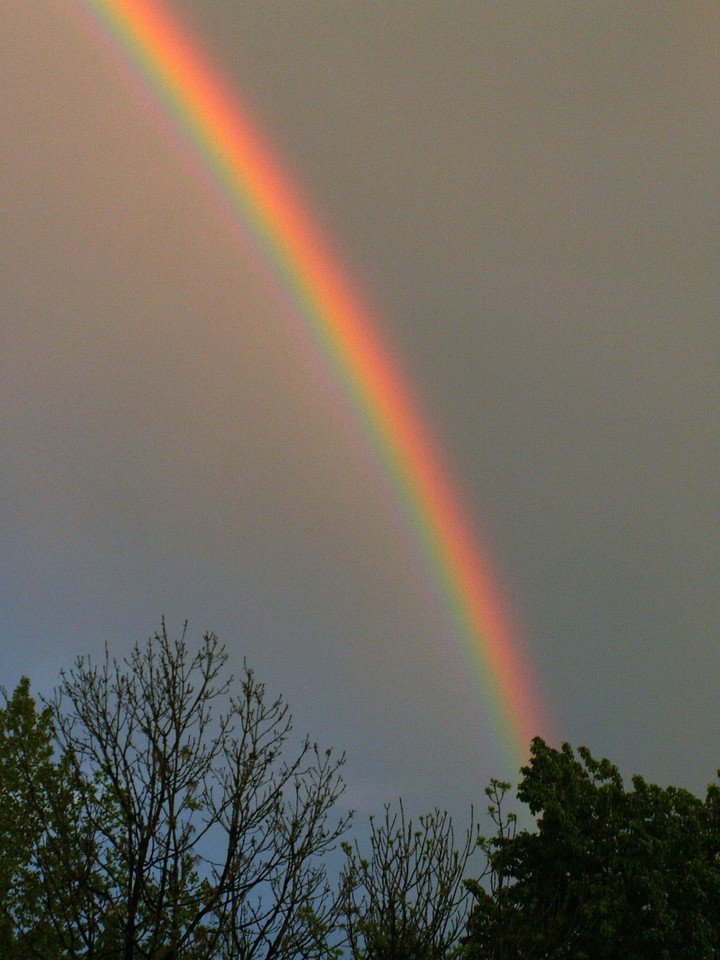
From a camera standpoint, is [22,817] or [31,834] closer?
[31,834]

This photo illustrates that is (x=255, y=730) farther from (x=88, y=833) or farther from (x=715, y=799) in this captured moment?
(x=715, y=799)

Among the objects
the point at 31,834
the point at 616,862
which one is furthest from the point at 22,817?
the point at 616,862

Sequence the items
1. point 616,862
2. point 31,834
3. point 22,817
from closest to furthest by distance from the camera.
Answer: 1. point 31,834
2. point 22,817
3. point 616,862

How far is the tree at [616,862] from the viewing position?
24.3 metres

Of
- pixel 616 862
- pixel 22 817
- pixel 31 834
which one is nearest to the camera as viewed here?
pixel 31 834

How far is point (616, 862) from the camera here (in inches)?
1024

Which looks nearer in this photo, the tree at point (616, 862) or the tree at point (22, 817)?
the tree at point (22, 817)

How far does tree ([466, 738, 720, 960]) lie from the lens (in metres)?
24.3

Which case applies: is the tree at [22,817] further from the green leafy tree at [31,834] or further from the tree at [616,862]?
Answer: the tree at [616,862]

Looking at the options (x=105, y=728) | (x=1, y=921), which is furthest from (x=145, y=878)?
(x=1, y=921)

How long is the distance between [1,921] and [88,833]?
6.49 metres

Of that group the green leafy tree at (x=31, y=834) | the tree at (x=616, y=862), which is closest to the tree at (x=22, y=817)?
the green leafy tree at (x=31, y=834)

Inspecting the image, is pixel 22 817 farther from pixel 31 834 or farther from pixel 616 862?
pixel 616 862

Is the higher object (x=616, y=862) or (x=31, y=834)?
(x=616, y=862)
